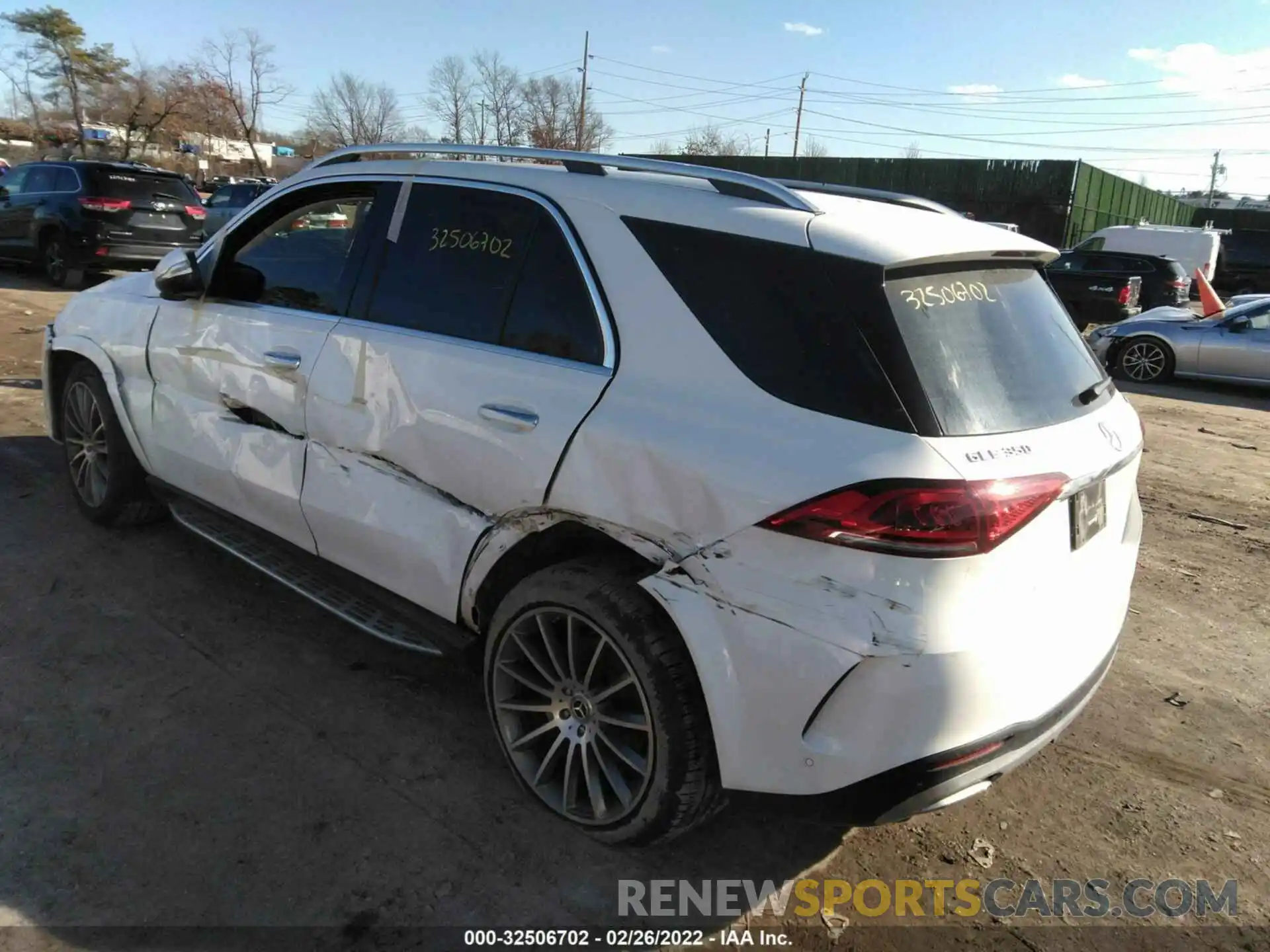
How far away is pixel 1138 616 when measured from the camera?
447 cm

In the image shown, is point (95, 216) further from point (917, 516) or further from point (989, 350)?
point (917, 516)

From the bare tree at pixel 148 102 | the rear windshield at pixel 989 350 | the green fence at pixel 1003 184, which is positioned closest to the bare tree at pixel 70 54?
the bare tree at pixel 148 102

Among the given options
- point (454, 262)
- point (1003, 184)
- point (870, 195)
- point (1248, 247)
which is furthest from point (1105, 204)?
point (454, 262)

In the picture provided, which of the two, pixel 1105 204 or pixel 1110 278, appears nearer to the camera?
pixel 1110 278

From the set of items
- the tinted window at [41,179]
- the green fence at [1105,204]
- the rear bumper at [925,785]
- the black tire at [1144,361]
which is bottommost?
the black tire at [1144,361]

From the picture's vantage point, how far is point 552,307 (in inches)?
107

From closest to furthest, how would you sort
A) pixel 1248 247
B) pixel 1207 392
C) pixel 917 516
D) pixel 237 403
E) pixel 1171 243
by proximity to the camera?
pixel 917 516
pixel 237 403
pixel 1207 392
pixel 1171 243
pixel 1248 247

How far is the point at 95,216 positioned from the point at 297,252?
1119cm

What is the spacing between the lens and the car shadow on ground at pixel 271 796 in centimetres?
245

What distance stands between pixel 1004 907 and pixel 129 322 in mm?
4278

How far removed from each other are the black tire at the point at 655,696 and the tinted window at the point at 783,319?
68 centimetres

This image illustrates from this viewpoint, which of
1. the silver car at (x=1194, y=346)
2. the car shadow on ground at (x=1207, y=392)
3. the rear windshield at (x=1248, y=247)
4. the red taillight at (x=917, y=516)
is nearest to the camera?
the red taillight at (x=917, y=516)

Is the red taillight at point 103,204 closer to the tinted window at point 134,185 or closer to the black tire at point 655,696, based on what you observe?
the tinted window at point 134,185

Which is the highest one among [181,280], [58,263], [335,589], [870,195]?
[870,195]
